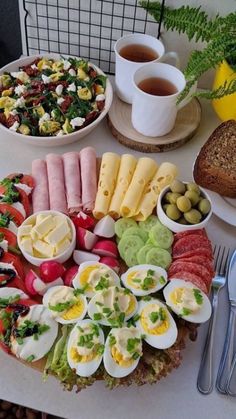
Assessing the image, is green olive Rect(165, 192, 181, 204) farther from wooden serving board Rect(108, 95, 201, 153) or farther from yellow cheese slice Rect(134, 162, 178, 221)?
wooden serving board Rect(108, 95, 201, 153)

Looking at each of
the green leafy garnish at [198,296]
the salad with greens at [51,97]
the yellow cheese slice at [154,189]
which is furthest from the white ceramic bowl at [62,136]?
the green leafy garnish at [198,296]

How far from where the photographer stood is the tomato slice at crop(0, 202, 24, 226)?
114 centimetres

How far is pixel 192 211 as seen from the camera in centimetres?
110

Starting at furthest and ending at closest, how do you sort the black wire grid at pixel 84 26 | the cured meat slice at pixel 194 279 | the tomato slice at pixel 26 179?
the black wire grid at pixel 84 26, the tomato slice at pixel 26 179, the cured meat slice at pixel 194 279

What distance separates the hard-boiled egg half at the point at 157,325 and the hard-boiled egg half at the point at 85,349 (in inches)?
3.3

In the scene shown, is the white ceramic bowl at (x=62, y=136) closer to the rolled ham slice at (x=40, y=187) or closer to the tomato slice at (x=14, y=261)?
the rolled ham slice at (x=40, y=187)

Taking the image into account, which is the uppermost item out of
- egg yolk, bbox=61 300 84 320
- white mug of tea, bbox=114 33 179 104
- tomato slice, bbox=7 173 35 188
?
white mug of tea, bbox=114 33 179 104

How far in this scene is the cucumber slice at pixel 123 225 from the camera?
1.14 m

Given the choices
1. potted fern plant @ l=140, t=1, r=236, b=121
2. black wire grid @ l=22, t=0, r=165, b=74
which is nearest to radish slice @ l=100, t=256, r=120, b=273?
potted fern plant @ l=140, t=1, r=236, b=121

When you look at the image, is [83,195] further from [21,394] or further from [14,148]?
[21,394]

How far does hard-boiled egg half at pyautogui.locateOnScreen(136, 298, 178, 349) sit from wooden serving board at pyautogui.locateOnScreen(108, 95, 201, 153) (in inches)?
21.9

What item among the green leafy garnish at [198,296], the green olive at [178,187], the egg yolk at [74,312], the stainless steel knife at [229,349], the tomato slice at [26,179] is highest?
the green olive at [178,187]

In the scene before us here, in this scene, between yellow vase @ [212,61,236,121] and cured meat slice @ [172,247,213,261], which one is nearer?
cured meat slice @ [172,247,213,261]

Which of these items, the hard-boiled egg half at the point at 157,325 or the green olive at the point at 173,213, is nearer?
the hard-boiled egg half at the point at 157,325
